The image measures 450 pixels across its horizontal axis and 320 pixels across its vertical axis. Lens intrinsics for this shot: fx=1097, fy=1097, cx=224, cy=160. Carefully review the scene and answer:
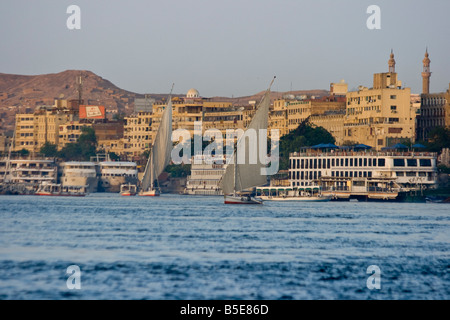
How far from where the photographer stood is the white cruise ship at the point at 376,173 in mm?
149875

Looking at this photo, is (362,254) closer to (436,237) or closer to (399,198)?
(436,237)

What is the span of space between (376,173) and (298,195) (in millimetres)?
11530

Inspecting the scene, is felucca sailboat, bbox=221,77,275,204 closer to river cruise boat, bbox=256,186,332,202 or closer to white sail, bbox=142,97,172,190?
river cruise boat, bbox=256,186,332,202

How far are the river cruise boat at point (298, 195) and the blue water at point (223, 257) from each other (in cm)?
5092

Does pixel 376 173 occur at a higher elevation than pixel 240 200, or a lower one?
higher

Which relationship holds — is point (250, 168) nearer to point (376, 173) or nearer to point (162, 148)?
point (376, 173)

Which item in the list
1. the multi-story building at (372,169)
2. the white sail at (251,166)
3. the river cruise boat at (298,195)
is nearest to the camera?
the white sail at (251,166)

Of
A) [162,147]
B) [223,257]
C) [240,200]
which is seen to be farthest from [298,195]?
[223,257]

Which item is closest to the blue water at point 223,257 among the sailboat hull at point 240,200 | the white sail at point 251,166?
the white sail at point 251,166

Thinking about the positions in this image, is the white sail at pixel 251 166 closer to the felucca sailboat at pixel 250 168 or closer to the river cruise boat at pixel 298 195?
the felucca sailboat at pixel 250 168

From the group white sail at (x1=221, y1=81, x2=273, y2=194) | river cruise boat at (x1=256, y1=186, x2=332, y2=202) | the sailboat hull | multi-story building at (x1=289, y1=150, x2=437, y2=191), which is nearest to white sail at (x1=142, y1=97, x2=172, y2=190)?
river cruise boat at (x1=256, y1=186, x2=332, y2=202)

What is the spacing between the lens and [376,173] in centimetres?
15212
